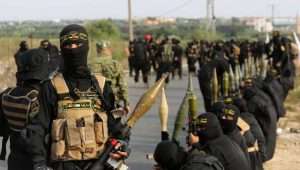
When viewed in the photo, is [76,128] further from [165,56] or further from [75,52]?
[165,56]

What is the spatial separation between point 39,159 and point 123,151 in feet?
1.72

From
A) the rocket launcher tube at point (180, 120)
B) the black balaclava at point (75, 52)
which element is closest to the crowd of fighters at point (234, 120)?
the rocket launcher tube at point (180, 120)

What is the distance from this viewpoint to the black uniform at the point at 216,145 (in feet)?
19.0

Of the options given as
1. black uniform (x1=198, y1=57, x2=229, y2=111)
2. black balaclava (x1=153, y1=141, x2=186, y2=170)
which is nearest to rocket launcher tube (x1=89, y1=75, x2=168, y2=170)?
black balaclava (x1=153, y1=141, x2=186, y2=170)

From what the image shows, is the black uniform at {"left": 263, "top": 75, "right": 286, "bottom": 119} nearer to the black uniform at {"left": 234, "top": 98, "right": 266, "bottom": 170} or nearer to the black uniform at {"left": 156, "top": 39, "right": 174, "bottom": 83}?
the black uniform at {"left": 234, "top": 98, "right": 266, "bottom": 170}

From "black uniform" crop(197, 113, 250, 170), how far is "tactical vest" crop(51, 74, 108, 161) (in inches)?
46.5

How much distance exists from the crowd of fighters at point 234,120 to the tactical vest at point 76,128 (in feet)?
2.16

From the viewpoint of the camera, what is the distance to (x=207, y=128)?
19.1 ft

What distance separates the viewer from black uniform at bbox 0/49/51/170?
4.80 m

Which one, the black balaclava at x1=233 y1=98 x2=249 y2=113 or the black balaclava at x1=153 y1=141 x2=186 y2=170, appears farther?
the black balaclava at x1=233 y1=98 x2=249 y2=113

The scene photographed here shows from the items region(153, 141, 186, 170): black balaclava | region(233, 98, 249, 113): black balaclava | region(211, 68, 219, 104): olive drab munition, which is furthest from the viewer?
region(211, 68, 219, 104): olive drab munition

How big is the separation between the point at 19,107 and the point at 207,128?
1.44 m

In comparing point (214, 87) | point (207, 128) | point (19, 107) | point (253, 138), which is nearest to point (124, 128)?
point (19, 107)

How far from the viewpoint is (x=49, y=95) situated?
482 cm
